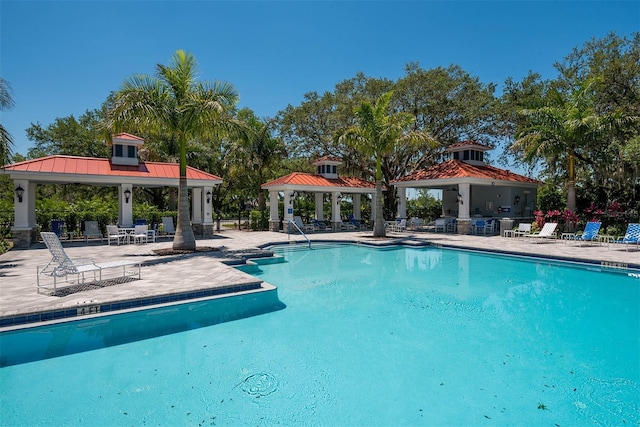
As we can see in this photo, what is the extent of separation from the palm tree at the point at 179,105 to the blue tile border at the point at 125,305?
20.6ft

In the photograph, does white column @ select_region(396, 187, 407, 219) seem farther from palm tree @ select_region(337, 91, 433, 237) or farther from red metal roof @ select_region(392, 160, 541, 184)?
palm tree @ select_region(337, 91, 433, 237)

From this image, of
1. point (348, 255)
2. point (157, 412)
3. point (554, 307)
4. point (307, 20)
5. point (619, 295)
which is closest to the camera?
point (157, 412)

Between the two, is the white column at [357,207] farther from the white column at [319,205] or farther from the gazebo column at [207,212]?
the gazebo column at [207,212]

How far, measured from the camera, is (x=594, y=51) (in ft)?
72.1

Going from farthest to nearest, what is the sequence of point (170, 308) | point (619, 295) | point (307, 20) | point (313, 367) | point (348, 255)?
point (307, 20) < point (348, 255) < point (619, 295) < point (170, 308) < point (313, 367)

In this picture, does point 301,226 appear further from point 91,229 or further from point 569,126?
point 569,126

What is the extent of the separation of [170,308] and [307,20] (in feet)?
48.3

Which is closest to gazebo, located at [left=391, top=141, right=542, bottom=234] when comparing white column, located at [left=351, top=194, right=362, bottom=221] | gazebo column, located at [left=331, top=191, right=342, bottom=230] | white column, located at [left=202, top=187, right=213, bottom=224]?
white column, located at [left=351, top=194, right=362, bottom=221]

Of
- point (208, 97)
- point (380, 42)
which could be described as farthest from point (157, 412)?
point (380, 42)

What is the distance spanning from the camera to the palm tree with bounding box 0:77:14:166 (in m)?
9.84

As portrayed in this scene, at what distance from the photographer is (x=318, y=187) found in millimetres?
23859

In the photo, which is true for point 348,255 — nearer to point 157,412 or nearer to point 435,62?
point 157,412

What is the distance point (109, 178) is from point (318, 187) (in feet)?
38.9

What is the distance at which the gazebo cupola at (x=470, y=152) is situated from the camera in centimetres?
2497
